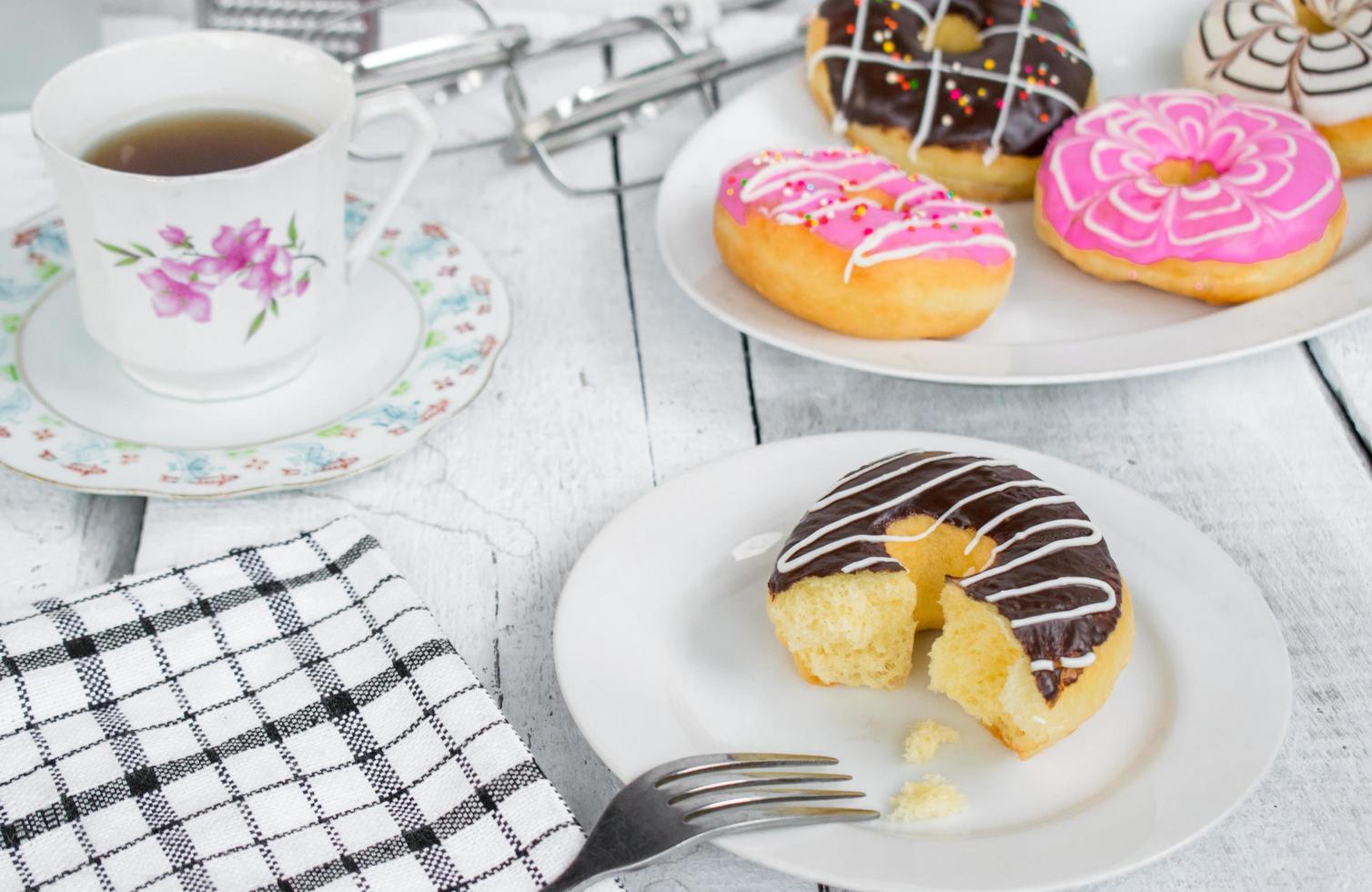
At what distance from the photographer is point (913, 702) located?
2.32 feet

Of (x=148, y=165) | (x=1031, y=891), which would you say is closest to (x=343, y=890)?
(x=1031, y=891)

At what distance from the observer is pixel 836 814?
24.0 inches

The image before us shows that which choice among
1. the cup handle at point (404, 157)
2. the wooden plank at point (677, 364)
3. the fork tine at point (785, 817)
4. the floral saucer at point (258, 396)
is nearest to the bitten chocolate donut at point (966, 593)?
the fork tine at point (785, 817)

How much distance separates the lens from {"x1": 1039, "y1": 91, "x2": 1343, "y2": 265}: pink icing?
1027 mm

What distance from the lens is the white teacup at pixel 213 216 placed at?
82 cm

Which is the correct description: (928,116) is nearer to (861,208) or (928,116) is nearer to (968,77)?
(968,77)

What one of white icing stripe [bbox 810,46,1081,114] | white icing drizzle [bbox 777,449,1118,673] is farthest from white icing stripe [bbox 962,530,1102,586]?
white icing stripe [bbox 810,46,1081,114]

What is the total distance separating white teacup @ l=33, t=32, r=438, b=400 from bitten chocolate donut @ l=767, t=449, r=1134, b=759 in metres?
0.41

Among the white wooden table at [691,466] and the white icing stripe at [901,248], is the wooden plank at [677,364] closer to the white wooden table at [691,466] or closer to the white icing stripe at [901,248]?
the white wooden table at [691,466]

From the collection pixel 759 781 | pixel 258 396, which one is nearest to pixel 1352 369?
pixel 759 781

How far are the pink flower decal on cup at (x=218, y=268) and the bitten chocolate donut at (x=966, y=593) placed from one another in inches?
16.2

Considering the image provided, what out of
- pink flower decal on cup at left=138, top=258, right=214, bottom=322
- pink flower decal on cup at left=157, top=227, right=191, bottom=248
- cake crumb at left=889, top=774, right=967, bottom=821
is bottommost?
cake crumb at left=889, top=774, right=967, bottom=821

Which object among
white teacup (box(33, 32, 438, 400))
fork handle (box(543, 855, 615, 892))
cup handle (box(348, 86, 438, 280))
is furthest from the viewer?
cup handle (box(348, 86, 438, 280))

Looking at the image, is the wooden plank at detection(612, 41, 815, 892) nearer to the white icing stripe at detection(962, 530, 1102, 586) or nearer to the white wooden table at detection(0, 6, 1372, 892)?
the white wooden table at detection(0, 6, 1372, 892)
